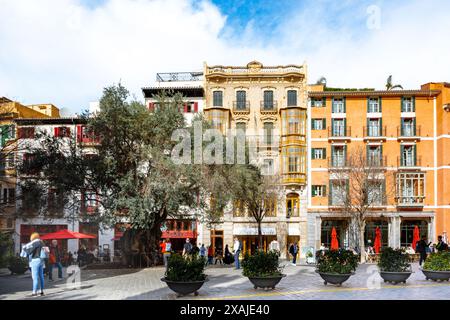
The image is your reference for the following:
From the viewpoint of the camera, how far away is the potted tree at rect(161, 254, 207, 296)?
14844mm

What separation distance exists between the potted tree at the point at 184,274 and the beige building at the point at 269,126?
1101 inches

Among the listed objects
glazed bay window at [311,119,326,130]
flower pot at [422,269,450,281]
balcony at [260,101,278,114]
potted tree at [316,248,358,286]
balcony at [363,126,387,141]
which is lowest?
flower pot at [422,269,450,281]

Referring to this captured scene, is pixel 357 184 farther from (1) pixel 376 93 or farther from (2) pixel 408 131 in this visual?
(1) pixel 376 93

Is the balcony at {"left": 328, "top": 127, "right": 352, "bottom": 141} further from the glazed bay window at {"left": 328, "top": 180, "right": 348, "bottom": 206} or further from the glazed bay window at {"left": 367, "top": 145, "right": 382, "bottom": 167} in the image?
the glazed bay window at {"left": 328, "top": 180, "right": 348, "bottom": 206}

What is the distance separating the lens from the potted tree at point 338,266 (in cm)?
1719

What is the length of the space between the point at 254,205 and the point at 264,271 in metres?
22.6

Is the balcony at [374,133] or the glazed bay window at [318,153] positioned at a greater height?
the balcony at [374,133]

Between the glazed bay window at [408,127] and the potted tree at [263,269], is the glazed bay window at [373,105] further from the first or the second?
the potted tree at [263,269]

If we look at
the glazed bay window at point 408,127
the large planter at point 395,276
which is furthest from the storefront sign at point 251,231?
the large planter at point 395,276

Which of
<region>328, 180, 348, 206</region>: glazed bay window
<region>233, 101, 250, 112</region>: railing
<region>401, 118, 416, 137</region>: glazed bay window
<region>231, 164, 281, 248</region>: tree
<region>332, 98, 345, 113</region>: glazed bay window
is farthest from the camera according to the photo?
<region>233, 101, 250, 112</region>: railing

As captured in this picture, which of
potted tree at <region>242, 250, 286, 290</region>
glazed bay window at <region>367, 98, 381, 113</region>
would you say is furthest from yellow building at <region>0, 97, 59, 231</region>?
glazed bay window at <region>367, 98, 381, 113</region>

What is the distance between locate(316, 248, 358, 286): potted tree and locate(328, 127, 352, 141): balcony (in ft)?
91.6
